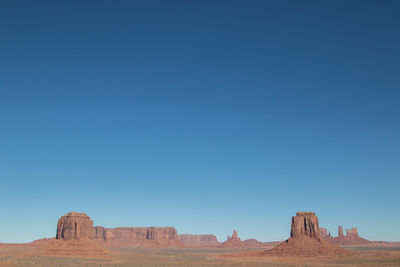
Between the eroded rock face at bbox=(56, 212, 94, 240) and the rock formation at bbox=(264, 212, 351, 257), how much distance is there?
190 feet

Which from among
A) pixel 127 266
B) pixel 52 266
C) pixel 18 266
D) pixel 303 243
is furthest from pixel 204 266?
pixel 303 243

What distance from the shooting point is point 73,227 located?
11719cm

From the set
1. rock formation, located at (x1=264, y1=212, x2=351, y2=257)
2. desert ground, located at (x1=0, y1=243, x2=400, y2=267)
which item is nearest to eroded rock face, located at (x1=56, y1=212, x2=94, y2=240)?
desert ground, located at (x1=0, y1=243, x2=400, y2=267)

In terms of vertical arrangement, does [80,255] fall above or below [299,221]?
below

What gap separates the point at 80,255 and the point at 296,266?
61.3 m

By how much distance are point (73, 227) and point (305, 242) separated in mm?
72372

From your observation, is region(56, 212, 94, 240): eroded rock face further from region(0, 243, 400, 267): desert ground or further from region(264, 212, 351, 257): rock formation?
region(264, 212, 351, 257): rock formation

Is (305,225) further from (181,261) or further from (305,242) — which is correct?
(181,261)

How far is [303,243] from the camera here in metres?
121

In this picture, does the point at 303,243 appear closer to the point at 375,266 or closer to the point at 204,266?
the point at 375,266

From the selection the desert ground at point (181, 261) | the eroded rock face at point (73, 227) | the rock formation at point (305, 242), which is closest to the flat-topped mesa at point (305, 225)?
the rock formation at point (305, 242)

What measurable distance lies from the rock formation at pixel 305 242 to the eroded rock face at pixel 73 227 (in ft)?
190

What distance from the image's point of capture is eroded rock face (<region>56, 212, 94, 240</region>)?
116938 millimetres

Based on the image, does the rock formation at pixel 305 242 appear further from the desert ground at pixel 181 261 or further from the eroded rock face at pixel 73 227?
the eroded rock face at pixel 73 227
